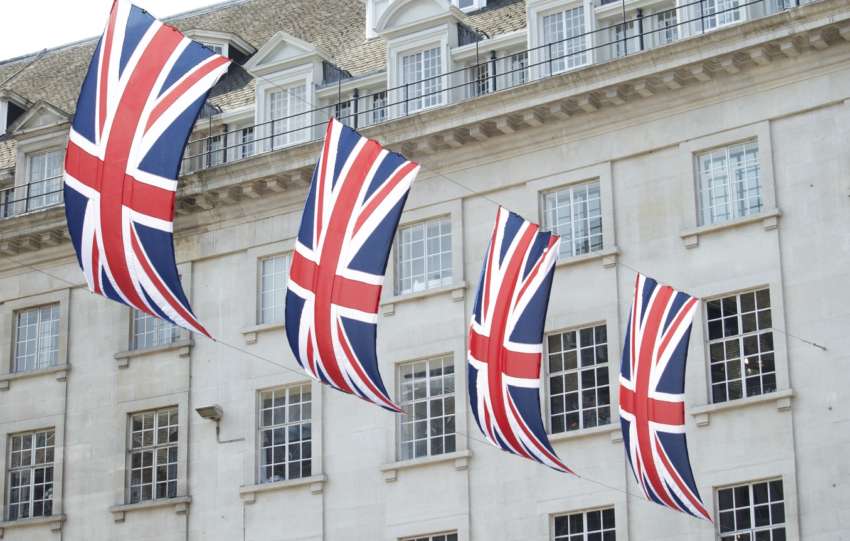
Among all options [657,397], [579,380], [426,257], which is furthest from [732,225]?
[426,257]

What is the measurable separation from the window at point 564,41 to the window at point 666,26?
150 centimetres

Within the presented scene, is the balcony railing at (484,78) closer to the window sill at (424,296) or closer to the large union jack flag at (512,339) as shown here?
the window sill at (424,296)

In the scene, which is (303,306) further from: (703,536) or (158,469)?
(158,469)

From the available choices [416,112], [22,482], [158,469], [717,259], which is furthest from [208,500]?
[717,259]

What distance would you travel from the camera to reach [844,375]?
3603 cm

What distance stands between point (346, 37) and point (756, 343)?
1490cm

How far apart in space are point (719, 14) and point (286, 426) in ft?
39.2

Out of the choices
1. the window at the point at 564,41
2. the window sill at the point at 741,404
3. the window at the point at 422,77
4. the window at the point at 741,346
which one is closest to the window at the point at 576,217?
the window at the point at 564,41

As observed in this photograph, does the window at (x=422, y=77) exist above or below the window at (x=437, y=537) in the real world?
above

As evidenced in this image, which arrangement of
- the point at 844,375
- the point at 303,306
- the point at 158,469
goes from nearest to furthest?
1. the point at 303,306
2. the point at 844,375
3. the point at 158,469

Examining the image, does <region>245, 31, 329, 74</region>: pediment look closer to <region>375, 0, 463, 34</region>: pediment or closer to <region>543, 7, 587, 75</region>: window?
<region>375, 0, 463, 34</region>: pediment

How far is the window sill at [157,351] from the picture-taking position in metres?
44.0

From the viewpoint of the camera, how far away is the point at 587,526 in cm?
3809

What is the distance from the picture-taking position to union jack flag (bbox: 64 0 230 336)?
29562 mm
